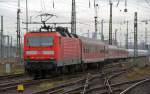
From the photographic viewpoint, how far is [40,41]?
2567 centimetres

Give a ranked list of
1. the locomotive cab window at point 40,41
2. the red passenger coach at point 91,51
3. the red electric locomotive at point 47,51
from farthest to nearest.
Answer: the red passenger coach at point 91,51 → the locomotive cab window at point 40,41 → the red electric locomotive at point 47,51

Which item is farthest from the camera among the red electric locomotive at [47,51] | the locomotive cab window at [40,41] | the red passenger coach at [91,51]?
the red passenger coach at [91,51]

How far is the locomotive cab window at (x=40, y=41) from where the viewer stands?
25.4 meters

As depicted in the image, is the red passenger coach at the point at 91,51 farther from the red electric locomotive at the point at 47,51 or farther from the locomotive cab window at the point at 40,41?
the locomotive cab window at the point at 40,41

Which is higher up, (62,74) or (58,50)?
(58,50)

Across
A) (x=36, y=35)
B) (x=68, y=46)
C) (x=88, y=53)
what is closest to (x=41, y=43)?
(x=36, y=35)

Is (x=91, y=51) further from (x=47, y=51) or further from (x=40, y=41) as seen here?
(x=47, y=51)

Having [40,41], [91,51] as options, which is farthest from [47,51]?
[91,51]

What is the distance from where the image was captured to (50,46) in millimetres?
25344

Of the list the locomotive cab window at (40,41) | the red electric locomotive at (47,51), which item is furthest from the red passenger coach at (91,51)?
the locomotive cab window at (40,41)

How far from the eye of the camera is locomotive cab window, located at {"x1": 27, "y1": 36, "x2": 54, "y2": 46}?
2545cm

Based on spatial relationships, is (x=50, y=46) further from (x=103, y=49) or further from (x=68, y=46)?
(x=103, y=49)

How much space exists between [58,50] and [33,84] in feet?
15.9

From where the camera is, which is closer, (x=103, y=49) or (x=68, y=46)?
(x=68, y=46)
